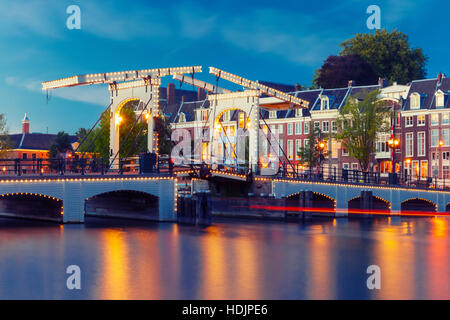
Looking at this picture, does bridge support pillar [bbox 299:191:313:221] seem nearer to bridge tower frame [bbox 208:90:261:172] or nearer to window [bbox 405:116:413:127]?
bridge tower frame [bbox 208:90:261:172]

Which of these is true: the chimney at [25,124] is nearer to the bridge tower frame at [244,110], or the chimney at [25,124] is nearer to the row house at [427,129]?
the row house at [427,129]

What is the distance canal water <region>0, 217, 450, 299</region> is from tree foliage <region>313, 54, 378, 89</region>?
166ft

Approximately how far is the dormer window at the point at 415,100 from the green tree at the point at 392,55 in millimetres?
15141

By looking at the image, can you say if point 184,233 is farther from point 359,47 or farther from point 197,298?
point 359,47

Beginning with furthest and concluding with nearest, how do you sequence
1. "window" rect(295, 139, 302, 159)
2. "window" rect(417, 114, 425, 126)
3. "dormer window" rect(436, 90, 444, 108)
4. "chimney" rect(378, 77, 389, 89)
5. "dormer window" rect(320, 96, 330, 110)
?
"window" rect(295, 139, 302, 159), "dormer window" rect(320, 96, 330, 110), "chimney" rect(378, 77, 389, 89), "window" rect(417, 114, 425, 126), "dormer window" rect(436, 90, 444, 108)

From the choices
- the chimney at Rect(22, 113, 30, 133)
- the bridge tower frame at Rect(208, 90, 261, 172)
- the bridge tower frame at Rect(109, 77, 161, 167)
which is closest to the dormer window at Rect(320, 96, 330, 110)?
the bridge tower frame at Rect(208, 90, 261, 172)

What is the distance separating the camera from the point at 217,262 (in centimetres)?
1709

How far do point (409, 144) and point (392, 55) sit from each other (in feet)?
68.5

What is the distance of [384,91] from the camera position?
68.0m

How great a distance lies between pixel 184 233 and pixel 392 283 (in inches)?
505

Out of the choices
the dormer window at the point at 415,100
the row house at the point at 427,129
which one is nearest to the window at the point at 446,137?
the row house at the point at 427,129

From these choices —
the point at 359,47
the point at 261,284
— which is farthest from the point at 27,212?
the point at 359,47

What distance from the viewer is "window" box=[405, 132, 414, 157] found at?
212ft
